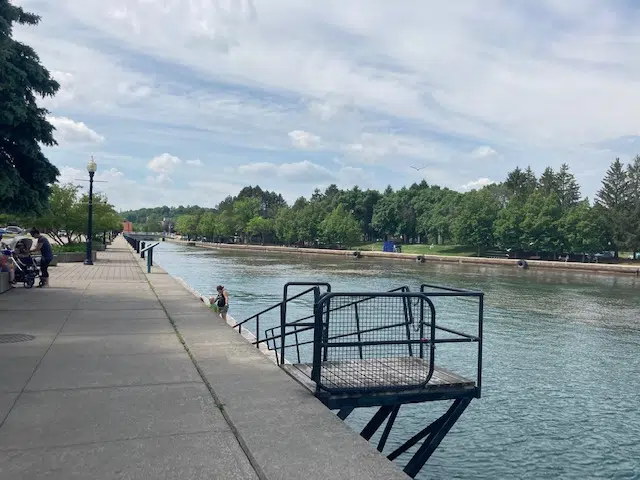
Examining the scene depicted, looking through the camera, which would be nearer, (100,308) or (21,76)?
(100,308)

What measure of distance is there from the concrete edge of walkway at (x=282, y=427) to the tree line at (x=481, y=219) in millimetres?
85156

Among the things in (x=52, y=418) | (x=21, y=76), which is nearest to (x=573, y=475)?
(x=52, y=418)

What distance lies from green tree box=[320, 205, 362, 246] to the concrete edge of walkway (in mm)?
106900

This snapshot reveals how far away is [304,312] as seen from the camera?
24062 millimetres

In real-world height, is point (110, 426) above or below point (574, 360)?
above

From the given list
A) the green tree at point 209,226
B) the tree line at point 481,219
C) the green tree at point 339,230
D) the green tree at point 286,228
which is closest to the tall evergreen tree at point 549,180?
the tree line at point 481,219

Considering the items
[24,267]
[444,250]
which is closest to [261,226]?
[444,250]

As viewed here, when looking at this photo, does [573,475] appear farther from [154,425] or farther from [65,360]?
[65,360]

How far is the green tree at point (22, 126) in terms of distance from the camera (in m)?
14.4

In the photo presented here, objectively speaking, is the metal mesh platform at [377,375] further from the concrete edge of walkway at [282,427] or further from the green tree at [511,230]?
the green tree at [511,230]

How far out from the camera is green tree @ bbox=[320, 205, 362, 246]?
11500 centimetres

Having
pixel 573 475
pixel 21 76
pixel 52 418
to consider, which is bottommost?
pixel 573 475

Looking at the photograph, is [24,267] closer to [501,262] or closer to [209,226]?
[501,262]

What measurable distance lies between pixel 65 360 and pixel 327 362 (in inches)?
142
